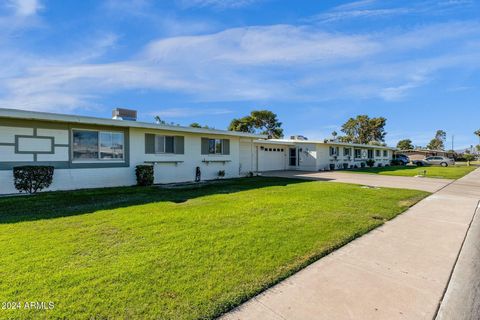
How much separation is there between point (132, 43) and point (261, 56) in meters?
7.35

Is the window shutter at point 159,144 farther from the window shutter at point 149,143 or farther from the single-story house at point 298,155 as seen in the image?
the single-story house at point 298,155

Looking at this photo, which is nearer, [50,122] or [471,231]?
[471,231]

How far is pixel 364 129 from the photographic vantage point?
5856cm

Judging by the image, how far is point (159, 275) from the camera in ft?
10.3

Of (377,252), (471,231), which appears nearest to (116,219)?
(377,252)

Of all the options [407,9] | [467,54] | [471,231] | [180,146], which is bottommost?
[471,231]

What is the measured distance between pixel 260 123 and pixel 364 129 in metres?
28.9

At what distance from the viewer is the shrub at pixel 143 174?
11.5m

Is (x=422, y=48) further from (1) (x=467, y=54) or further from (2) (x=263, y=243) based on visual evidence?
(2) (x=263, y=243)

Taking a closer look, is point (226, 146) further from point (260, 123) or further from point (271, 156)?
point (260, 123)

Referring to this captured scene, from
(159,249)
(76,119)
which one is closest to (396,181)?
(159,249)

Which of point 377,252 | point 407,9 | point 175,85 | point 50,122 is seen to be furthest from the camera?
point 175,85

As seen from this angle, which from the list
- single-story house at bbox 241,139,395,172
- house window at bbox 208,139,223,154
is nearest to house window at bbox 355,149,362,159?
single-story house at bbox 241,139,395,172

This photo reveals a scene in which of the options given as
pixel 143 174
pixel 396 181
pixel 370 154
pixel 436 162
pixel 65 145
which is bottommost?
pixel 396 181
